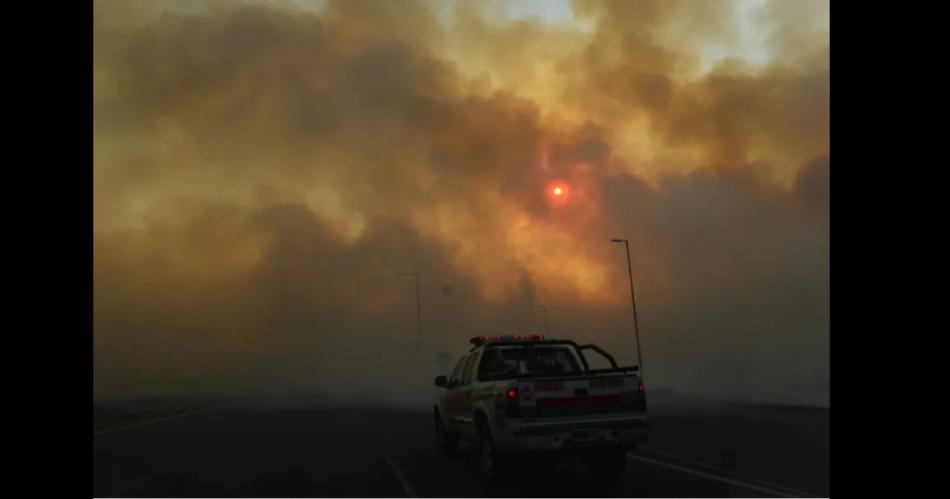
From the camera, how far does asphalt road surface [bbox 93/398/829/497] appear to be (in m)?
10.2

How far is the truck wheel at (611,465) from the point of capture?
1072 cm

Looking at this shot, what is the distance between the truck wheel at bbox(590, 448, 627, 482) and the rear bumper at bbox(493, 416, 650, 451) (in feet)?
1.08

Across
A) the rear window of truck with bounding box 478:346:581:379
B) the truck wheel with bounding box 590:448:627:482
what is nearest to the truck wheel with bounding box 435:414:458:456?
the rear window of truck with bounding box 478:346:581:379

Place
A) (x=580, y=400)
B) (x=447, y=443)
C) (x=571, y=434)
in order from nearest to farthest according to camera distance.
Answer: (x=571, y=434), (x=580, y=400), (x=447, y=443)

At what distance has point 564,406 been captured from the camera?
10.3 m

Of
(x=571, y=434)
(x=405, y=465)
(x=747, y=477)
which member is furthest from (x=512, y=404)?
(x=747, y=477)

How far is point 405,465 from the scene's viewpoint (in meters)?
12.7

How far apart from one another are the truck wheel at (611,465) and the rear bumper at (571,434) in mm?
330

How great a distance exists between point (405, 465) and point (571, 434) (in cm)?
350

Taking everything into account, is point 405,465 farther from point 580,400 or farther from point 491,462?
point 580,400

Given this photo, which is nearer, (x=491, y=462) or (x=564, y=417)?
(x=564, y=417)
